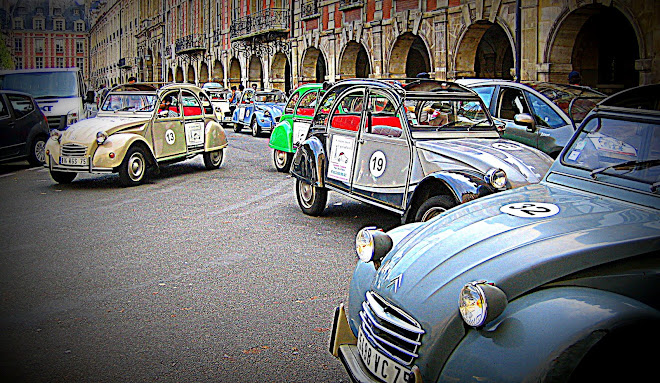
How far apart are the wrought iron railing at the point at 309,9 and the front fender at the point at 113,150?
2200cm

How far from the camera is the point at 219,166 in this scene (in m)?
14.2

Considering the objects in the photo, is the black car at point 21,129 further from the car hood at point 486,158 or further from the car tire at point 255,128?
the car hood at point 486,158

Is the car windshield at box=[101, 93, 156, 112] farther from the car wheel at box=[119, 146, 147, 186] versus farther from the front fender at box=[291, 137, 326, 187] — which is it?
the front fender at box=[291, 137, 326, 187]

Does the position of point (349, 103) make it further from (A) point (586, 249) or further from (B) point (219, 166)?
(B) point (219, 166)

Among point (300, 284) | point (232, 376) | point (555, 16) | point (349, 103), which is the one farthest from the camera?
point (555, 16)

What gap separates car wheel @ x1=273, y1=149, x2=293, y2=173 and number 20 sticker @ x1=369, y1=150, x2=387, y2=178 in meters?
6.12

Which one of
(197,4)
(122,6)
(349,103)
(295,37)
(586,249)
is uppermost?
(122,6)

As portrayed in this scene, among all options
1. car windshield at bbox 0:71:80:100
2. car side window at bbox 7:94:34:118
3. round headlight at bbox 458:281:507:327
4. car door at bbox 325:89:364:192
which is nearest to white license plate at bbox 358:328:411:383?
round headlight at bbox 458:281:507:327

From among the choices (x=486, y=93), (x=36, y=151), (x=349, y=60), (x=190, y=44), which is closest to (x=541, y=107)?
(x=486, y=93)

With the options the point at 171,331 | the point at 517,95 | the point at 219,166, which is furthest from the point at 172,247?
the point at 219,166

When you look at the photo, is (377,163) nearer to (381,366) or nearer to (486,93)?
(486,93)

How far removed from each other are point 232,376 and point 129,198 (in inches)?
281

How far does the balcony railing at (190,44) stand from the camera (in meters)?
50.1

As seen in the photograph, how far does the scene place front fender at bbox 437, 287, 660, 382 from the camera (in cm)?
241
